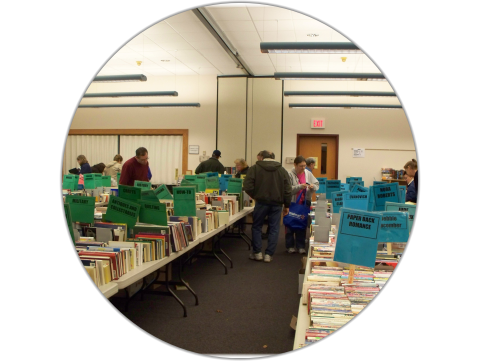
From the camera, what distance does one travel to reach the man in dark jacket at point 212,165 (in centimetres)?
321

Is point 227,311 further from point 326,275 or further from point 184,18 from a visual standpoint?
point 184,18

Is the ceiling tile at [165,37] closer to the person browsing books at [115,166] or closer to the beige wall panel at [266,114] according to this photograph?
the beige wall panel at [266,114]

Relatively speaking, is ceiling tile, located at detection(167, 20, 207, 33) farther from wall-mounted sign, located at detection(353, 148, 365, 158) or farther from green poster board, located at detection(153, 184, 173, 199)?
wall-mounted sign, located at detection(353, 148, 365, 158)

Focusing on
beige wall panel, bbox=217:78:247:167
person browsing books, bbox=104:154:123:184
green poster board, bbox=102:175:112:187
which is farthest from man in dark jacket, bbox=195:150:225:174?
green poster board, bbox=102:175:112:187

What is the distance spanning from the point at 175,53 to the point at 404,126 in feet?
6.10

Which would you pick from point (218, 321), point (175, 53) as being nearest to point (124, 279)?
point (218, 321)

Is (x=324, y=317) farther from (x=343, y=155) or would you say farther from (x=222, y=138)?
(x=343, y=155)

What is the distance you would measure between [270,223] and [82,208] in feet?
9.39

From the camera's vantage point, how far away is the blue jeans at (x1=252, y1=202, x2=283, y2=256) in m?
5.09

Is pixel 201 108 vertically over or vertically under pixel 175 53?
under

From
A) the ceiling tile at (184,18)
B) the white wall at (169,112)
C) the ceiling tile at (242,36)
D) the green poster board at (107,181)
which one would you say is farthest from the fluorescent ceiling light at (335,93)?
the green poster board at (107,181)

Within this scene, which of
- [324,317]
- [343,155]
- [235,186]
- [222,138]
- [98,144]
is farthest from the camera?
[235,186]

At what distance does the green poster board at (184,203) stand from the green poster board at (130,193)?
533mm

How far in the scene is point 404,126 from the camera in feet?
6.59
